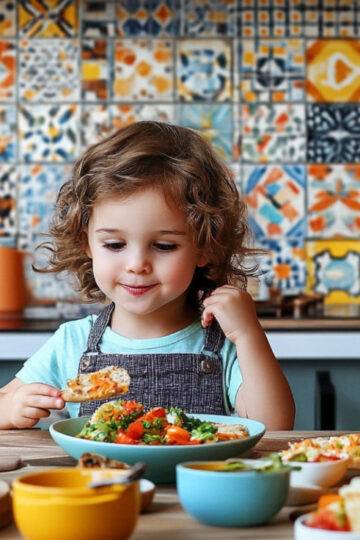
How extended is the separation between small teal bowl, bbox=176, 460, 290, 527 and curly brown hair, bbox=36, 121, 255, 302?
737 millimetres

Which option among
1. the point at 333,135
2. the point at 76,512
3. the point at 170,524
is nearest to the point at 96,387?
the point at 170,524

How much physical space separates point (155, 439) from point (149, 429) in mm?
23

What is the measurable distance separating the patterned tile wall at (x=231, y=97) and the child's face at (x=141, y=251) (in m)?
1.80

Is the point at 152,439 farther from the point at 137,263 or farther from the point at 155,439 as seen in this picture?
the point at 137,263

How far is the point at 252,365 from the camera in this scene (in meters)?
1.37

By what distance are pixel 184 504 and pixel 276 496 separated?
8cm

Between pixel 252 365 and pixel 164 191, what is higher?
pixel 164 191

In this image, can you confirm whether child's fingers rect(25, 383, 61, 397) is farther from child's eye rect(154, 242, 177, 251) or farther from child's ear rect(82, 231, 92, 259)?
child's ear rect(82, 231, 92, 259)

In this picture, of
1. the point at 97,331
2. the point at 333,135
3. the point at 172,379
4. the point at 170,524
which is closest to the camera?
the point at 170,524

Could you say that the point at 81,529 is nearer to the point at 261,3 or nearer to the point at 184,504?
the point at 184,504

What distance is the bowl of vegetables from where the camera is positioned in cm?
87

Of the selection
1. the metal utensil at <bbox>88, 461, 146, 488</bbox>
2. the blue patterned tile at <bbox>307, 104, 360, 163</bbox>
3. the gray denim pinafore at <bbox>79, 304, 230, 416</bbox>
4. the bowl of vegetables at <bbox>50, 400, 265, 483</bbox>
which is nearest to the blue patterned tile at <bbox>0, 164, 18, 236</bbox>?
the blue patterned tile at <bbox>307, 104, 360, 163</bbox>

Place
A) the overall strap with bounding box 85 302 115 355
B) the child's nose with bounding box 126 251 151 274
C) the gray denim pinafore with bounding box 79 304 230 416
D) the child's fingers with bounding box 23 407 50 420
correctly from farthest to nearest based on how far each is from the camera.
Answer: the overall strap with bounding box 85 302 115 355 < the gray denim pinafore with bounding box 79 304 230 416 < the child's nose with bounding box 126 251 151 274 < the child's fingers with bounding box 23 407 50 420

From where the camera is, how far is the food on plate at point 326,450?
2.85 feet
